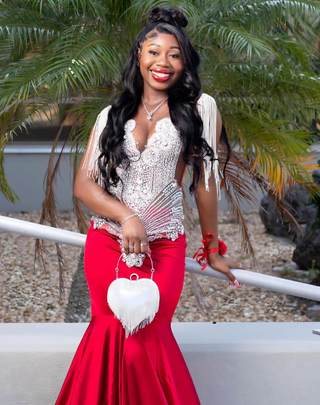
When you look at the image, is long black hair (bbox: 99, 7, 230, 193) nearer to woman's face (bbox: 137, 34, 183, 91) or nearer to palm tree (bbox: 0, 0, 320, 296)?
woman's face (bbox: 137, 34, 183, 91)

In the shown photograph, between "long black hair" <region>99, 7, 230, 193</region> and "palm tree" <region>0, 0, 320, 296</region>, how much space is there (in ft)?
7.25

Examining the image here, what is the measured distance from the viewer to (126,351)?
1.89 meters

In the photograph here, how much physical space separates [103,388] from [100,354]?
0.38 ft

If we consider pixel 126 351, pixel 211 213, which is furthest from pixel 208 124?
pixel 126 351

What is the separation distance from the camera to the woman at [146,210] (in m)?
1.90

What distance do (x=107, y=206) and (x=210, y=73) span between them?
321 centimetres

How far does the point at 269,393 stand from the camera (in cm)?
226

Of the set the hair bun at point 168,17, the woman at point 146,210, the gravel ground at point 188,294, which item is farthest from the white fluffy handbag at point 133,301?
the gravel ground at point 188,294

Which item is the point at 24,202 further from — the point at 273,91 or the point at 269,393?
the point at 269,393

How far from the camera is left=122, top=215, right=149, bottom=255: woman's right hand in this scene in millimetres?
1864

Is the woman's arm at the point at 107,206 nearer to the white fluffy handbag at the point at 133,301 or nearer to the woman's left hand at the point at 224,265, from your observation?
the white fluffy handbag at the point at 133,301

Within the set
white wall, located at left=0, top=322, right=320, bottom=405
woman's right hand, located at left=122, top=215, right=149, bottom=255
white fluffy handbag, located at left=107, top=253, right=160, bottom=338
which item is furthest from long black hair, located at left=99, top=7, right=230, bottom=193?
white wall, located at left=0, top=322, right=320, bottom=405

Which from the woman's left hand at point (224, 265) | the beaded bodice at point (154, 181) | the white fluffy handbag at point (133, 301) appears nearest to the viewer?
the white fluffy handbag at point (133, 301)

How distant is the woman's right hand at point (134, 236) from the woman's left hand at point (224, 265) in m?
0.36
